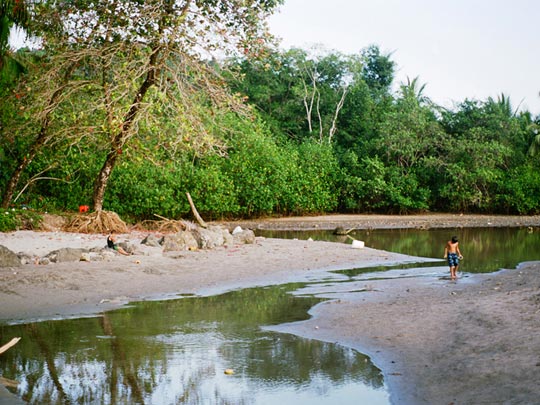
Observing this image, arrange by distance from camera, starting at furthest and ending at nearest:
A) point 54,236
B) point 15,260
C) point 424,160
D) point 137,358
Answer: point 424,160 → point 54,236 → point 15,260 → point 137,358

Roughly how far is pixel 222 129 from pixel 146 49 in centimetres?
374

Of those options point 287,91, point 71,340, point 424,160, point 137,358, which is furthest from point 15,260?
point 287,91

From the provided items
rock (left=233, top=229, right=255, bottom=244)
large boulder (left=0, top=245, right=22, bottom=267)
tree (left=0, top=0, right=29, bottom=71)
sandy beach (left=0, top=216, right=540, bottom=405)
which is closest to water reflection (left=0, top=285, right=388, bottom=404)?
sandy beach (left=0, top=216, right=540, bottom=405)

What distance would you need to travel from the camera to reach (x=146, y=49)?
22.8 metres

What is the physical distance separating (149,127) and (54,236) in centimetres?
436

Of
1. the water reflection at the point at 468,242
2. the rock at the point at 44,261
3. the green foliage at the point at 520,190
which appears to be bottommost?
the water reflection at the point at 468,242

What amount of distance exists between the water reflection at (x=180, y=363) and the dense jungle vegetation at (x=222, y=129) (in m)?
11.3

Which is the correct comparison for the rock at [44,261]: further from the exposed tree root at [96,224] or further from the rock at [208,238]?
the exposed tree root at [96,224]

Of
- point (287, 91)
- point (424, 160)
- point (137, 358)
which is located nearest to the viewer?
point (137, 358)

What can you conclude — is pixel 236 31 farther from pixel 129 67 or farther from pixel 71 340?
pixel 71 340

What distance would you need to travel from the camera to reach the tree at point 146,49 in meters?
22.1

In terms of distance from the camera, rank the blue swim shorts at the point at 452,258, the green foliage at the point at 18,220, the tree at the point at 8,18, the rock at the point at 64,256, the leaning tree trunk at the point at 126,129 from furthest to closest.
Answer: the leaning tree trunk at the point at 126,129 → the green foliage at the point at 18,220 → the tree at the point at 8,18 → the rock at the point at 64,256 → the blue swim shorts at the point at 452,258

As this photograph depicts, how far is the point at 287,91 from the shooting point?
49250 mm

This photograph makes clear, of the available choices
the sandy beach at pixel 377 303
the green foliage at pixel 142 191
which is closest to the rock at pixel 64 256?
the sandy beach at pixel 377 303
